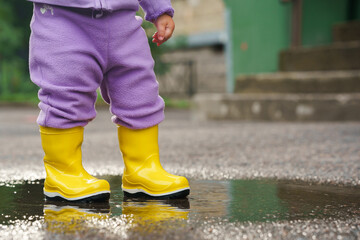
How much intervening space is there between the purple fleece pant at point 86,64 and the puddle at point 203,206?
0.76 feet

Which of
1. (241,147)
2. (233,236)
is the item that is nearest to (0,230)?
(233,236)

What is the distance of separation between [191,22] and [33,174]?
11280 mm

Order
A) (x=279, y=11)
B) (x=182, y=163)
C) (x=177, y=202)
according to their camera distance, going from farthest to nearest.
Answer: (x=279, y=11), (x=182, y=163), (x=177, y=202)

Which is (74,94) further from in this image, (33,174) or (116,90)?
(33,174)

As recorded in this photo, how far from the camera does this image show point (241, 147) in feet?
8.79

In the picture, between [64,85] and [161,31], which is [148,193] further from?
[161,31]

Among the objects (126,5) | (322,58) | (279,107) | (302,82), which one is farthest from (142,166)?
(322,58)

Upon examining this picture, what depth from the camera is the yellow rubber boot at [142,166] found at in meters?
1.46

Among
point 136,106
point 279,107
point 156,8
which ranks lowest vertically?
point 279,107

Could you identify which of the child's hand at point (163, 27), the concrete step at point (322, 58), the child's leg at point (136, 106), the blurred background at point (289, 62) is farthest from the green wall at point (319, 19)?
the child's leg at point (136, 106)

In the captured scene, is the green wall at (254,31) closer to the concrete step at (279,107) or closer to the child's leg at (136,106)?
the concrete step at (279,107)

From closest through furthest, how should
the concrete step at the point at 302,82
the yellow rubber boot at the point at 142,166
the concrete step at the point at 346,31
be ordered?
1. the yellow rubber boot at the point at 142,166
2. the concrete step at the point at 302,82
3. the concrete step at the point at 346,31

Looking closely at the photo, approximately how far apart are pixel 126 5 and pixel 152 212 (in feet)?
1.91

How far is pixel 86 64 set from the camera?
1.42 m
